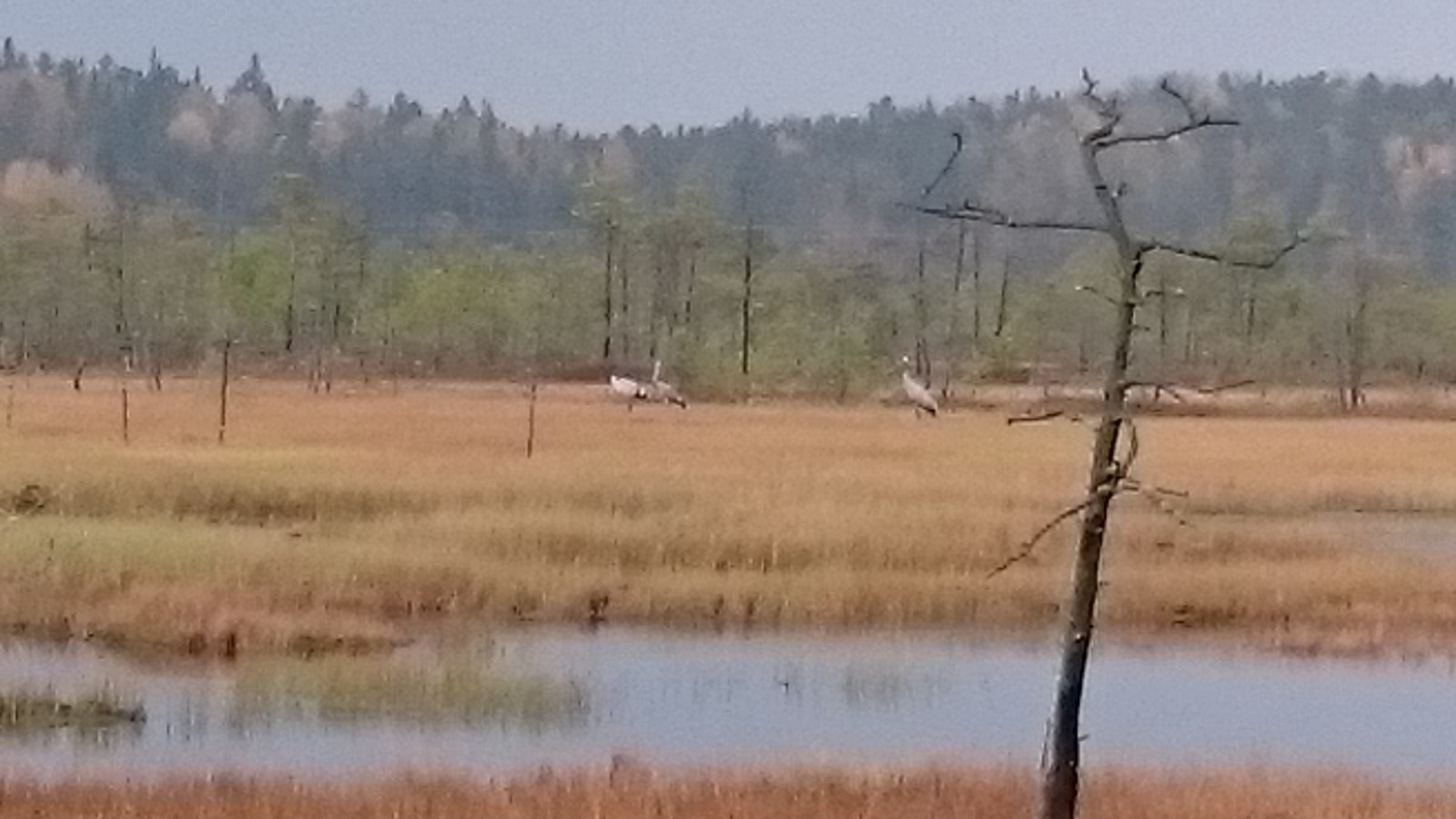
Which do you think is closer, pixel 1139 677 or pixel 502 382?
pixel 1139 677

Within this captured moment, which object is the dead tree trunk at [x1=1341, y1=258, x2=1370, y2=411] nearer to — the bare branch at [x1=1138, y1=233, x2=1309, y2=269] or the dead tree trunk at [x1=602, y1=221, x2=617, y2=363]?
the dead tree trunk at [x1=602, y1=221, x2=617, y2=363]

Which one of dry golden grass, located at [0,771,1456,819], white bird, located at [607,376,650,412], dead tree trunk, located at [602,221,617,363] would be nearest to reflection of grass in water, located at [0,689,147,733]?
dry golden grass, located at [0,771,1456,819]

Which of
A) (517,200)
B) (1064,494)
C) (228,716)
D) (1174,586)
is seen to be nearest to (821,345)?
(1064,494)

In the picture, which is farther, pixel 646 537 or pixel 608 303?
pixel 608 303

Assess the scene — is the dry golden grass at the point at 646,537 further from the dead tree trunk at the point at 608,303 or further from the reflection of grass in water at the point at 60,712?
the dead tree trunk at the point at 608,303

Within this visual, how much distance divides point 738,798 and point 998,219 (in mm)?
5751

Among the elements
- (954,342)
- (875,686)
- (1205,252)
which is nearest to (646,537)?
(875,686)

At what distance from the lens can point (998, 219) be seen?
34.3ft

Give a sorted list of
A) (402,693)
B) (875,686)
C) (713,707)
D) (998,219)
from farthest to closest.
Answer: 1. (875,686)
2. (713,707)
3. (402,693)
4. (998,219)

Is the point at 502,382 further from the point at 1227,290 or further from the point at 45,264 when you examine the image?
the point at 1227,290

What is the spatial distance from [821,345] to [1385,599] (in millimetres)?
47046

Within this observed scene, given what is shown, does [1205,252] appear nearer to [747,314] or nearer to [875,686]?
[875,686]

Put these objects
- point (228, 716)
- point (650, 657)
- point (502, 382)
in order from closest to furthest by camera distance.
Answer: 1. point (228, 716)
2. point (650, 657)
3. point (502, 382)

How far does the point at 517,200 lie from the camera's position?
199 meters
